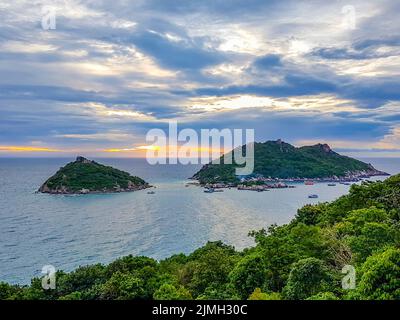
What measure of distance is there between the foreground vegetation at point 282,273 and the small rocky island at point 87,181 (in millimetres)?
66260

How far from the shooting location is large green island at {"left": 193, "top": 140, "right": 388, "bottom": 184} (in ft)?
378

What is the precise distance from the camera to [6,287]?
18.8 meters

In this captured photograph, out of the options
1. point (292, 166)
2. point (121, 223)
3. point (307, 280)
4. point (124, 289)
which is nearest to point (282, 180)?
point (292, 166)

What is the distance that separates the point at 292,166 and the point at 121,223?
76.4 meters

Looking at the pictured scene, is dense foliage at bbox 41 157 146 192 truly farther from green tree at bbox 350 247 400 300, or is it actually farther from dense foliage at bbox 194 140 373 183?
green tree at bbox 350 247 400 300

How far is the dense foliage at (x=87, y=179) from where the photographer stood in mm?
84375

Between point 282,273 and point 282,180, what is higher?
point 282,180

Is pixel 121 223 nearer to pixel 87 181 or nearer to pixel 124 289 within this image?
pixel 87 181

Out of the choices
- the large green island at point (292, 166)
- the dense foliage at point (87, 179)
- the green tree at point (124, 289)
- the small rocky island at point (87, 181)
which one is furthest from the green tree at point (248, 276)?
the large green island at point (292, 166)

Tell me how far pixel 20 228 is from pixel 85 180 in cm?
3212

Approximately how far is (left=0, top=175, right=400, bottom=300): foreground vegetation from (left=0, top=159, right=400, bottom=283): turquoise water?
763 inches

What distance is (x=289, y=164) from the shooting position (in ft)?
399
